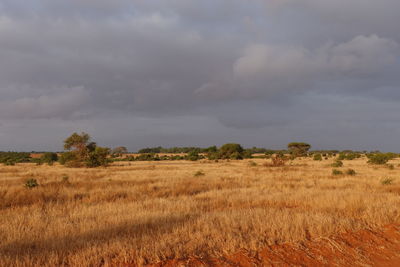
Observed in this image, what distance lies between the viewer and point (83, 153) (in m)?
44.2

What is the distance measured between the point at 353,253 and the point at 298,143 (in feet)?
307

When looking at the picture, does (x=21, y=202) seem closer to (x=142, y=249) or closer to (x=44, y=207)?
(x=44, y=207)

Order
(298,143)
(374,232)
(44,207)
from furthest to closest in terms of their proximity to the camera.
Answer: (298,143)
(44,207)
(374,232)

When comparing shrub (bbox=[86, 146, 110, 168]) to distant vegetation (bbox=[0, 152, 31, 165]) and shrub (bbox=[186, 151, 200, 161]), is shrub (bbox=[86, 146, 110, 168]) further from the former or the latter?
shrub (bbox=[186, 151, 200, 161])

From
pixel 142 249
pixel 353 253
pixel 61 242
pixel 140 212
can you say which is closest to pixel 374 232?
pixel 353 253

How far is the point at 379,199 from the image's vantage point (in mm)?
10461

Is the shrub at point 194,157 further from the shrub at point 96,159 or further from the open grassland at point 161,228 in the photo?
the open grassland at point 161,228

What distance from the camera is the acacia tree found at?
41722 mm

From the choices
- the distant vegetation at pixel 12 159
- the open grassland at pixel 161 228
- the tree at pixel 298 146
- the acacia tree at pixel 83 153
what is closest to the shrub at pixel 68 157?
the acacia tree at pixel 83 153

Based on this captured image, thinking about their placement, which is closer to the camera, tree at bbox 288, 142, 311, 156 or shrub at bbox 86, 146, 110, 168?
shrub at bbox 86, 146, 110, 168

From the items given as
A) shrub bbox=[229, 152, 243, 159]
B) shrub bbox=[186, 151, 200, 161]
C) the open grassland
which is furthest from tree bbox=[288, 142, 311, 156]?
the open grassland

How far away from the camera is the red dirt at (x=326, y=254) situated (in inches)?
196

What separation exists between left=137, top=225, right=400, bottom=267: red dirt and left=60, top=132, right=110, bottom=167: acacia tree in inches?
1533

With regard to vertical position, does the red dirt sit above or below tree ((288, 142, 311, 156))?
below
